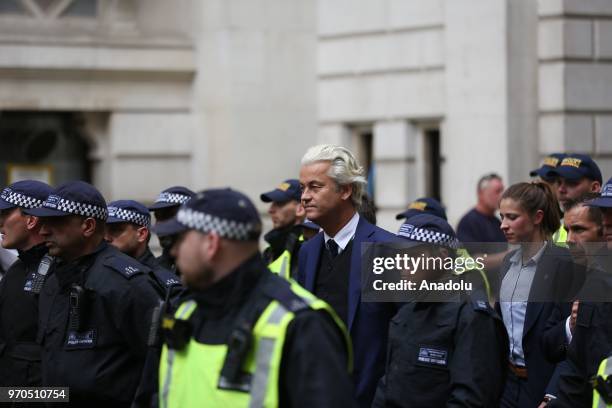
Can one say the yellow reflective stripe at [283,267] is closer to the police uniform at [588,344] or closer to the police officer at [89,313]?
the police officer at [89,313]

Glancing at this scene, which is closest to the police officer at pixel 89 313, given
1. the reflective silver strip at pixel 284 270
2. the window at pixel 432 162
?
the reflective silver strip at pixel 284 270

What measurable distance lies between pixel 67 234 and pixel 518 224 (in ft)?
7.76

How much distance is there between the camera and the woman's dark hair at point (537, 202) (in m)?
6.39

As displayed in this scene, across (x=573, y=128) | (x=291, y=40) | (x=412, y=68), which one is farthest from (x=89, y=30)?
(x=573, y=128)

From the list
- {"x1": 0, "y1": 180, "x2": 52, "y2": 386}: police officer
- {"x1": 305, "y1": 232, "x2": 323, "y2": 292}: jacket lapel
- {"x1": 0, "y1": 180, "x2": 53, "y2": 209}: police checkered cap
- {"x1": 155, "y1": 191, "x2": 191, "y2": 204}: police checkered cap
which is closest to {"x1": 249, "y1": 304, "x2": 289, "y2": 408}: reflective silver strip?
{"x1": 305, "y1": 232, "x2": 323, "y2": 292}: jacket lapel

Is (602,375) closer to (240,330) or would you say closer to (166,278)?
(240,330)

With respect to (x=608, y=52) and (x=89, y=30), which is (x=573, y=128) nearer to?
(x=608, y=52)

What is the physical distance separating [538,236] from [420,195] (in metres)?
7.00

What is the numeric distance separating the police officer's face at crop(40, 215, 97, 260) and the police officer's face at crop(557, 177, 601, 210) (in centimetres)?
340

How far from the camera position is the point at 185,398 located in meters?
4.07

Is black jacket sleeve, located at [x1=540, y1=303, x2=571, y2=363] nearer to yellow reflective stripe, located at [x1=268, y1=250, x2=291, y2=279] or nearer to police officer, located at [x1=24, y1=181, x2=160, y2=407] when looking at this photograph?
yellow reflective stripe, located at [x1=268, y1=250, x2=291, y2=279]

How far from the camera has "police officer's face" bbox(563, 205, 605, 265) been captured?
6.03 metres

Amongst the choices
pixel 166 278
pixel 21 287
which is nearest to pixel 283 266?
pixel 166 278

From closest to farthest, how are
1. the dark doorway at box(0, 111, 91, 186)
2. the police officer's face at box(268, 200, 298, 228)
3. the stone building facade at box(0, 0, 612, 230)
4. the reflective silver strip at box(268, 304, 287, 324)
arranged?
the reflective silver strip at box(268, 304, 287, 324), the police officer's face at box(268, 200, 298, 228), the stone building facade at box(0, 0, 612, 230), the dark doorway at box(0, 111, 91, 186)
